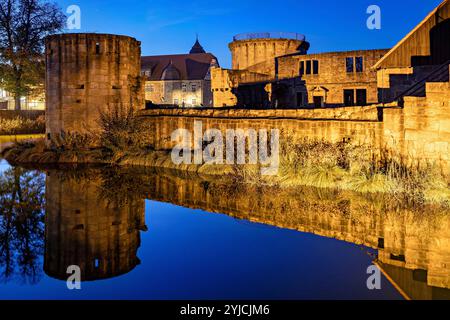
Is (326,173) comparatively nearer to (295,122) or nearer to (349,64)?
(295,122)

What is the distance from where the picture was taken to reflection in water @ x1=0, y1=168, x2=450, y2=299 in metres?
7.89

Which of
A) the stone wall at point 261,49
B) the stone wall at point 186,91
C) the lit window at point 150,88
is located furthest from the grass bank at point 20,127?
the lit window at point 150,88

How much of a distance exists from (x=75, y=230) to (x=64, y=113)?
1433cm

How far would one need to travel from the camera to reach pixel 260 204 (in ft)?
41.5

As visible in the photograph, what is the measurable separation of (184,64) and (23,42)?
25.5 meters

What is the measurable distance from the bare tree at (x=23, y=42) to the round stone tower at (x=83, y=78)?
664 inches

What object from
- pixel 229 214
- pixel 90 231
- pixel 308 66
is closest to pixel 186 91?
pixel 308 66

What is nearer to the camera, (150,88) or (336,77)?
(336,77)

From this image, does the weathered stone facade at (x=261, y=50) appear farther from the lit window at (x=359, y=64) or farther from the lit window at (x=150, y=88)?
the lit window at (x=150, y=88)

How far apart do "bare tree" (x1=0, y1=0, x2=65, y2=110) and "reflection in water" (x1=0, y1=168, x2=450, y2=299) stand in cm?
2462

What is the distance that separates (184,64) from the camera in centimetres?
6184

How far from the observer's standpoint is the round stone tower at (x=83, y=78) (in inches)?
904
